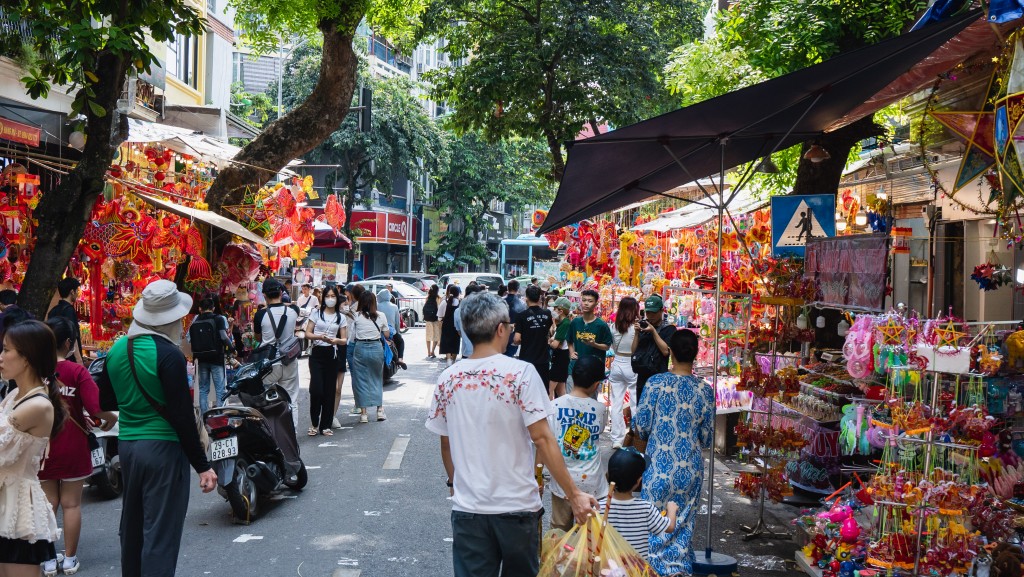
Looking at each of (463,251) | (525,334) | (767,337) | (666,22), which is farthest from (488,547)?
(463,251)

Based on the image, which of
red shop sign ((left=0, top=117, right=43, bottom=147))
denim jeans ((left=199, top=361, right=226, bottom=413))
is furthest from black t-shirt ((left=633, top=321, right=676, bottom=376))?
red shop sign ((left=0, top=117, right=43, bottom=147))

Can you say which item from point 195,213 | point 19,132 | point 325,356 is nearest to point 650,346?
point 325,356

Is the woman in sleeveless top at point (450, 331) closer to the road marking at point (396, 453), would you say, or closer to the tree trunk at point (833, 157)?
the road marking at point (396, 453)

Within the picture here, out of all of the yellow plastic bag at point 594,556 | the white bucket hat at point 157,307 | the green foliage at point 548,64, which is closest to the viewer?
the yellow plastic bag at point 594,556

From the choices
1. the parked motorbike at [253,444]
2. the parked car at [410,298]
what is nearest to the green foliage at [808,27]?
the parked motorbike at [253,444]

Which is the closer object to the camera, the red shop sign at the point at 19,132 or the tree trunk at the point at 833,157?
the tree trunk at the point at 833,157

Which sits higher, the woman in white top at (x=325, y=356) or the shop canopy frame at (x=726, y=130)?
the shop canopy frame at (x=726, y=130)

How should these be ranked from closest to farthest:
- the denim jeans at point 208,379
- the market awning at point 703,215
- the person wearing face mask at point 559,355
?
1. the denim jeans at point 208,379
2. the person wearing face mask at point 559,355
3. the market awning at point 703,215

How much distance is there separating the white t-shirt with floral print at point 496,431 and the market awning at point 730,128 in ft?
8.49

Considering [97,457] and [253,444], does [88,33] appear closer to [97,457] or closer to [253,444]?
[97,457]

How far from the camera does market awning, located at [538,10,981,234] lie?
17.7 feet

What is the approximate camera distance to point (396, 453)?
32.0 feet

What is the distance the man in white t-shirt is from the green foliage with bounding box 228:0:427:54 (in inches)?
385

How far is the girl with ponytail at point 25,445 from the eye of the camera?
416 centimetres
